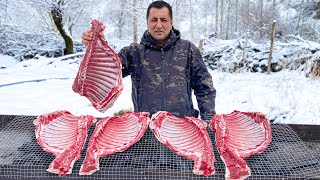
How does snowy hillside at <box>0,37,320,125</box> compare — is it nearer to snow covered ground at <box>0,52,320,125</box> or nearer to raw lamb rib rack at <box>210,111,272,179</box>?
snow covered ground at <box>0,52,320,125</box>

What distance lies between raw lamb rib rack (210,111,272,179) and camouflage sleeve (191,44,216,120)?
1.08 ft

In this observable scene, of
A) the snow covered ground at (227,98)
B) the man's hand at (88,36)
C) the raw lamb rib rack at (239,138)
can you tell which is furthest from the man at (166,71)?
the snow covered ground at (227,98)

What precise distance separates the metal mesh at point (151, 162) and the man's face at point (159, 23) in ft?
2.65

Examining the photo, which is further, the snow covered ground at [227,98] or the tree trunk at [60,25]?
the tree trunk at [60,25]

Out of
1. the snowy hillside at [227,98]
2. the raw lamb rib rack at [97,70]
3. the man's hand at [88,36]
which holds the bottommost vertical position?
the snowy hillside at [227,98]

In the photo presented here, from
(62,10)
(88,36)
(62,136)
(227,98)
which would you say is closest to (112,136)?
(62,136)

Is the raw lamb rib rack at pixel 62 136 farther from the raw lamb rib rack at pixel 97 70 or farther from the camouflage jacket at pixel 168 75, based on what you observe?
the camouflage jacket at pixel 168 75

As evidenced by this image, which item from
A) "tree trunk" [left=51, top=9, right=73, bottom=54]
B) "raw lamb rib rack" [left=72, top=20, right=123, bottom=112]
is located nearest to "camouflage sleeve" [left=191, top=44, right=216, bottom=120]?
"raw lamb rib rack" [left=72, top=20, right=123, bottom=112]

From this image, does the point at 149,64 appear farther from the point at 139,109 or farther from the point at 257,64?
the point at 257,64

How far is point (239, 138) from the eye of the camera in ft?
5.99

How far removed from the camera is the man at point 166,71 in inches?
92.8

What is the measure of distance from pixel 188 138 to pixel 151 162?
0.97 feet

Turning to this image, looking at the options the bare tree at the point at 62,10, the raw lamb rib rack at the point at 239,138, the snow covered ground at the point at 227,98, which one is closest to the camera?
the raw lamb rib rack at the point at 239,138

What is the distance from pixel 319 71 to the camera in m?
7.72
